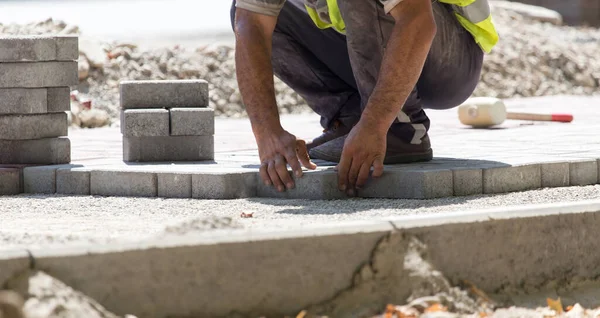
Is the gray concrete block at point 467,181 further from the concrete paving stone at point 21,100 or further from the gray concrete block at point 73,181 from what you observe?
the concrete paving stone at point 21,100

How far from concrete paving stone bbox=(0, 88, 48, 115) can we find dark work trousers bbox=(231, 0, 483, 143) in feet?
3.35

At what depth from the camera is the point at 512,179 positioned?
4.44 meters

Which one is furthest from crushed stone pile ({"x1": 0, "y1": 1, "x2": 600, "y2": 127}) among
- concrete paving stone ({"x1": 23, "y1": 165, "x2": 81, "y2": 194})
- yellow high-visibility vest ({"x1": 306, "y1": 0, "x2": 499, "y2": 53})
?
yellow high-visibility vest ({"x1": 306, "y1": 0, "x2": 499, "y2": 53})

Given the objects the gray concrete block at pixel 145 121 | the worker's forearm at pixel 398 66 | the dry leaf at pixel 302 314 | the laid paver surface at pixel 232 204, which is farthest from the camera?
the gray concrete block at pixel 145 121

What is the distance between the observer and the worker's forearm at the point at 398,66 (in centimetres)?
398

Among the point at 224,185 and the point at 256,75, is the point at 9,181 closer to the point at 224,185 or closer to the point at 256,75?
the point at 224,185

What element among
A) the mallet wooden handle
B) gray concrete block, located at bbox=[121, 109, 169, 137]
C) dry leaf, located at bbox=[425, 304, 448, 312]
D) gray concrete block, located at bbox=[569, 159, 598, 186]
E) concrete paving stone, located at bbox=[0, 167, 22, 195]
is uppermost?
gray concrete block, located at bbox=[121, 109, 169, 137]

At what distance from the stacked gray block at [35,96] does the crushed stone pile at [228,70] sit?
360cm

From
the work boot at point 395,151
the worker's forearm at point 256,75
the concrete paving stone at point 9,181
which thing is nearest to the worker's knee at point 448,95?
the work boot at point 395,151

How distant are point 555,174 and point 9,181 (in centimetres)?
251

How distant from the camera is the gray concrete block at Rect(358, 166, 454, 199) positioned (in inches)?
167

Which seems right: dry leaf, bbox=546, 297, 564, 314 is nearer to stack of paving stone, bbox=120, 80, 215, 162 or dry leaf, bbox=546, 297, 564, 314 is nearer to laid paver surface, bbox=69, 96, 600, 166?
laid paver surface, bbox=69, 96, 600, 166

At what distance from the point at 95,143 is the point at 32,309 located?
4.04 metres

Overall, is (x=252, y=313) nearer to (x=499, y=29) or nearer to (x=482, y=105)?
(x=482, y=105)
